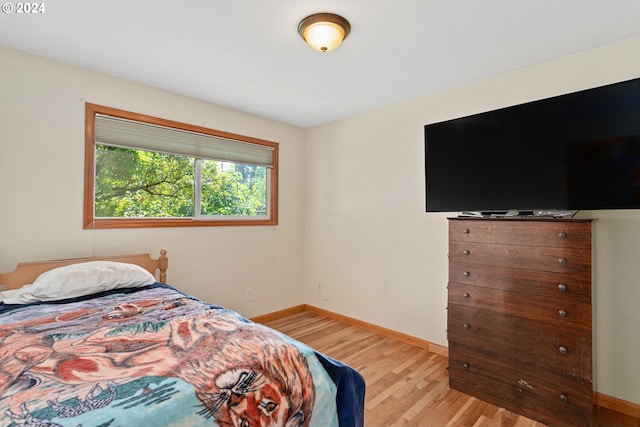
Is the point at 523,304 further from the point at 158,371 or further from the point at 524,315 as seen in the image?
the point at 158,371

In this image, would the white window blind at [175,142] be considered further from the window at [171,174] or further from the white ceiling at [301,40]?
the white ceiling at [301,40]

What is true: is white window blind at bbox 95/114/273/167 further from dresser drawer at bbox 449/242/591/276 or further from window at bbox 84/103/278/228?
dresser drawer at bbox 449/242/591/276

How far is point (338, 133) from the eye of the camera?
369cm

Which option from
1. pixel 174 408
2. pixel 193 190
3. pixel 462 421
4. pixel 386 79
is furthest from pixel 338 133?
pixel 174 408

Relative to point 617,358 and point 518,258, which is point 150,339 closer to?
point 518,258

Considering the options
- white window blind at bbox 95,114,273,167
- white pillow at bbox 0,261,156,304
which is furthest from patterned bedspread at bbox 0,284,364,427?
white window blind at bbox 95,114,273,167

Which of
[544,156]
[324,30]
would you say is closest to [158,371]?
[324,30]

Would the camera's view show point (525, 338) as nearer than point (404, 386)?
Yes

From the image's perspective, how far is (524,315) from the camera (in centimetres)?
199

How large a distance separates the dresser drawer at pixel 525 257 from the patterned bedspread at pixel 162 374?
4.30 feet

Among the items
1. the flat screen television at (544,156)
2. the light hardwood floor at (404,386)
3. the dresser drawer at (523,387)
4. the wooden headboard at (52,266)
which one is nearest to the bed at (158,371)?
the wooden headboard at (52,266)

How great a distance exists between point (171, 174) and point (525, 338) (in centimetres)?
315

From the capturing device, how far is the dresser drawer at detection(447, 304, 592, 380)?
180 cm

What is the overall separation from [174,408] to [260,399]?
282 millimetres
